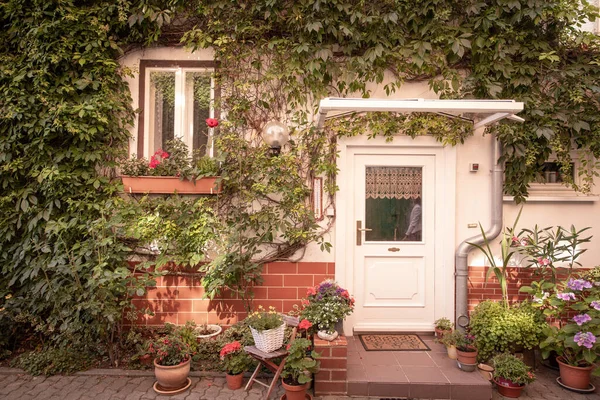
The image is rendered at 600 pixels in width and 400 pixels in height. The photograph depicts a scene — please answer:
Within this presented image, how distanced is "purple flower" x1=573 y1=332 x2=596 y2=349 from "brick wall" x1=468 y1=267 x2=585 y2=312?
3.43ft

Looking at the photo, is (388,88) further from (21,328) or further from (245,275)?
(21,328)

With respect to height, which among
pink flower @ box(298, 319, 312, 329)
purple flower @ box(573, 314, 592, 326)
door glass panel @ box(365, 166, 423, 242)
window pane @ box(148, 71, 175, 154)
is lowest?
pink flower @ box(298, 319, 312, 329)

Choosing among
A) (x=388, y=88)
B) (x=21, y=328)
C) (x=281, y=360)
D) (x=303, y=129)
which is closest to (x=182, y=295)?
(x=281, y=360)

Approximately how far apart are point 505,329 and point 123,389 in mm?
3932

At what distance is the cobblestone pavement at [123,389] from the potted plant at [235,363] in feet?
0.29

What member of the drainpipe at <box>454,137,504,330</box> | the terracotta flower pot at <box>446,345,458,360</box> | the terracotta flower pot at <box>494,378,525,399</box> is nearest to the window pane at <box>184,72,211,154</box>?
the drainpipe at <box>454,137,504,330</box>

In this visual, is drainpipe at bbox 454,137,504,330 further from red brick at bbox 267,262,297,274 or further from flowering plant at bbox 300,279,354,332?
red brick at bbox 267,262,297,274

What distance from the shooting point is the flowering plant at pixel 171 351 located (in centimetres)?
377

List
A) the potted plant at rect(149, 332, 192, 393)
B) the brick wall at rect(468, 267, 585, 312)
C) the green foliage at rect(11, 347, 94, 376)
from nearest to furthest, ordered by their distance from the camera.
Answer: the potted plant at rect(149, 332, 192, 393) → the green foliage at rect(11, 347, 94, 376) → the brick wall at rect(468, 267, 585, 312)

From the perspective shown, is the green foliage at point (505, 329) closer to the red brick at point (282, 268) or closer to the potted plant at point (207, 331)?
the red brick at point (282, 268)

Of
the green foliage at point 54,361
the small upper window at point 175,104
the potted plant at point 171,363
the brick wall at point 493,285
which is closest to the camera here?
the potted plant at point 171,363

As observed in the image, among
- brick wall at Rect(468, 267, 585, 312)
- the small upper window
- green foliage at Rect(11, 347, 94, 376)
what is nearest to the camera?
green foliage at Rect(11, 347, 94, 376)

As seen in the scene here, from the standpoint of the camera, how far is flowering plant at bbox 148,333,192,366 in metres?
3.77

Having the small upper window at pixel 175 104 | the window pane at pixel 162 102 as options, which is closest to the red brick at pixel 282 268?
the small upper window at pixel 175 104
